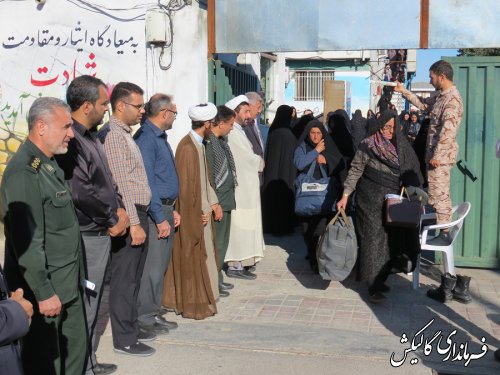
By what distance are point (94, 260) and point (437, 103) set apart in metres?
3.97

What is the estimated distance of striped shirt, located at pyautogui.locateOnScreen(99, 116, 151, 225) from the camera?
471 centimetres

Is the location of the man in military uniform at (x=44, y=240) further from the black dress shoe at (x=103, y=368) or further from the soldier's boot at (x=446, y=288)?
the soldier's boot at (x=446, y=288)

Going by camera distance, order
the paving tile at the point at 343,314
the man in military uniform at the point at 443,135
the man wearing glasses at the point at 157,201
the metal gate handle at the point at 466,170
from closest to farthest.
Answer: the man wearing glasses at the point at 157,201 → the paving tile at the point at 343,314 → the man in military uniform at the point at 443,135 → the metal gate handle at the point at 466,170

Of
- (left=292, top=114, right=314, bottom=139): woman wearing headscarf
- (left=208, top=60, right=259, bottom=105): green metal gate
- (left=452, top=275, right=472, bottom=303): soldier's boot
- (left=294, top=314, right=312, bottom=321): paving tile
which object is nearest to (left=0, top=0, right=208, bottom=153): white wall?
(left=208, top=60, right=259, bottom=105): green metal gate

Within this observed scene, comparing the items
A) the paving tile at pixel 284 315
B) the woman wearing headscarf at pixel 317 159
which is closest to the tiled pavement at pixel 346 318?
the paving tile at pixel 284 315

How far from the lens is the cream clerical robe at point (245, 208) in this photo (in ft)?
23.2

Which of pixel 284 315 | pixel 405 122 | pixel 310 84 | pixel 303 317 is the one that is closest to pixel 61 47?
pixel 284 315

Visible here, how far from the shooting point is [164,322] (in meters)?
5.54

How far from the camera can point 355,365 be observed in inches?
187

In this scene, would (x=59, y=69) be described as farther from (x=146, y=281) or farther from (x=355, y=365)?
(x=355, y=365)

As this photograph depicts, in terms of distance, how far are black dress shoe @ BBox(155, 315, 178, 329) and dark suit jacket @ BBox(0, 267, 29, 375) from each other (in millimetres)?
2940

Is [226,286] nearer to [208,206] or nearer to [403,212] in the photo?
[208,206]

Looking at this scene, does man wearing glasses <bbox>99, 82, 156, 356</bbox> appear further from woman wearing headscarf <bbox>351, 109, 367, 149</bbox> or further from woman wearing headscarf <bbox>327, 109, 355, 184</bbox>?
woman wearing headscarf <bbox>351, 109, 367, 149</bbox>

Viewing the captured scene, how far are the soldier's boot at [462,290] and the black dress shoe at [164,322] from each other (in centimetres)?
267
